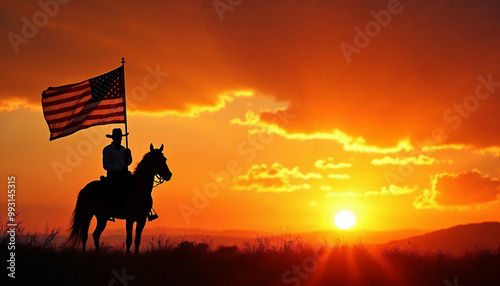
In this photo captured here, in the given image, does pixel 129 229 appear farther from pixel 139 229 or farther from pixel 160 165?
pixel 160 165

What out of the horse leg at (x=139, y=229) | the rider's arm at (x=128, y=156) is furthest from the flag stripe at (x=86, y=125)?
the horse leg at (x=139, y=229)

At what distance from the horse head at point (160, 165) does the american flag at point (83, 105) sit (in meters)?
2.44

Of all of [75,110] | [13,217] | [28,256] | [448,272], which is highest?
[75,110]

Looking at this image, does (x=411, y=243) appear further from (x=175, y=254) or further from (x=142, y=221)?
(x=142, y=221)

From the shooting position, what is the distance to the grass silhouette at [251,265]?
13938 millimetres

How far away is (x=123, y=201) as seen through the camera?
17516 millimetres

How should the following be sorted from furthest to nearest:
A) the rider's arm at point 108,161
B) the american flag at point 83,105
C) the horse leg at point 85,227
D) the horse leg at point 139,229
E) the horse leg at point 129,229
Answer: the american flag at point 83,105
the horse leg at point 85,227
the rider's arm at point 108,161
the horse leg at point 139,229
the horse leg at point 129,229

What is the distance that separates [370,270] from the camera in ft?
47.8

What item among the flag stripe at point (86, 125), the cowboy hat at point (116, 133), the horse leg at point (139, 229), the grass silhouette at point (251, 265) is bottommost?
the grass silhouette at point (251, 265)

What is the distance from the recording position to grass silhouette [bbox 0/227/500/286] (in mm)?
13938

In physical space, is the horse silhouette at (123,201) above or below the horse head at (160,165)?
below

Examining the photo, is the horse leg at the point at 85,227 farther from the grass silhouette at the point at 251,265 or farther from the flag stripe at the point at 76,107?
the flag stripe at the point at 76,107

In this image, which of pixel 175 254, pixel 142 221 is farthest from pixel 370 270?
pixel 142 221

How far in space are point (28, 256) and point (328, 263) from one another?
8.74 metres
